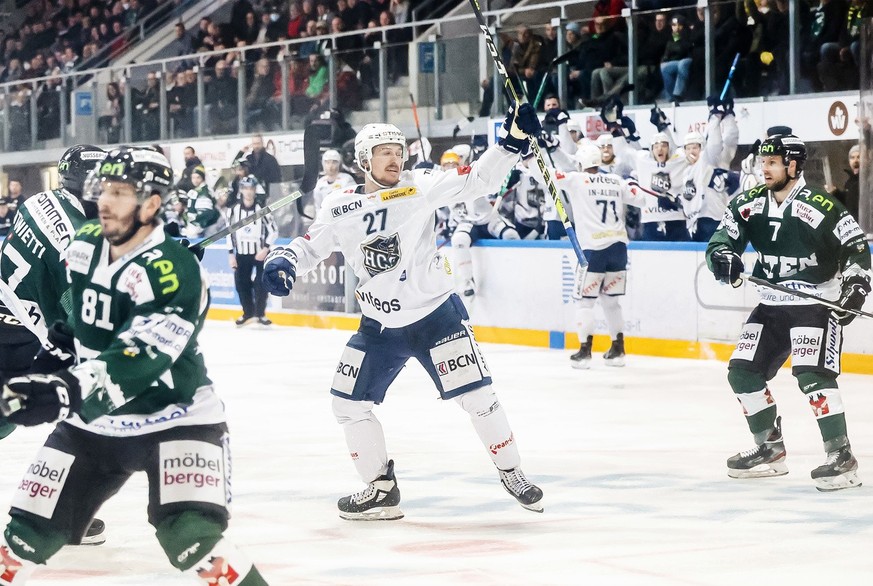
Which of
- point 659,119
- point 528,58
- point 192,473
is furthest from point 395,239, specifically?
point 528,58

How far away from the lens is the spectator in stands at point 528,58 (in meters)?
14.8

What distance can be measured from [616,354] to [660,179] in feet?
6.30

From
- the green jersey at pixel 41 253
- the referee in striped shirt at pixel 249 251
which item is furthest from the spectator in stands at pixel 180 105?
the green jersey at pixel 41 253

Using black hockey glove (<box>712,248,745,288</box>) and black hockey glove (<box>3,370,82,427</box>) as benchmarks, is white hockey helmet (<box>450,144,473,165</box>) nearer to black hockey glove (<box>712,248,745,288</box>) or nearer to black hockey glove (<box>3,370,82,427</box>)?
black hockey glove (<box>712,248,745,288</box>)

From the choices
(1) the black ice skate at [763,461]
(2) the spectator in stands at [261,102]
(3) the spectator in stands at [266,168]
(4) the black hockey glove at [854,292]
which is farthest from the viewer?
(2) the spectator in stands at [261,102]

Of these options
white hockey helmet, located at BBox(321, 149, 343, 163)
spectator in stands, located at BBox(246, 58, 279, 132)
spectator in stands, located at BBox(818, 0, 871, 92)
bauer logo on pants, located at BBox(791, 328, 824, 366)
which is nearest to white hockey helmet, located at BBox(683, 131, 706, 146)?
spectator in stands, located at BBox(818, 0, 871, 92)

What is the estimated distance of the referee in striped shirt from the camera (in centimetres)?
1580

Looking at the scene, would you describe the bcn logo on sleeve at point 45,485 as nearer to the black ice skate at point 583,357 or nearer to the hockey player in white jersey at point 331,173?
the black ice skate at point 583,357

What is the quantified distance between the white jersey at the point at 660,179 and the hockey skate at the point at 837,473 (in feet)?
21.1

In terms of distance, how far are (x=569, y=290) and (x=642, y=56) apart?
2381 mm

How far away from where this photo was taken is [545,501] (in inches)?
250

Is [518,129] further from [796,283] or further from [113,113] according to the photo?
[113,113]

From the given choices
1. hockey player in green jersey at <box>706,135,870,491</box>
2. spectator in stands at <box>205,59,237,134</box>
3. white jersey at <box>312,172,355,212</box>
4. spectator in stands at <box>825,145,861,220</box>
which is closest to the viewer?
hockey player in green jersey at <box>706,135,870,491</box>

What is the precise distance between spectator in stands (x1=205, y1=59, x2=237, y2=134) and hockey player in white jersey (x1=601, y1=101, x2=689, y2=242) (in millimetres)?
5818
